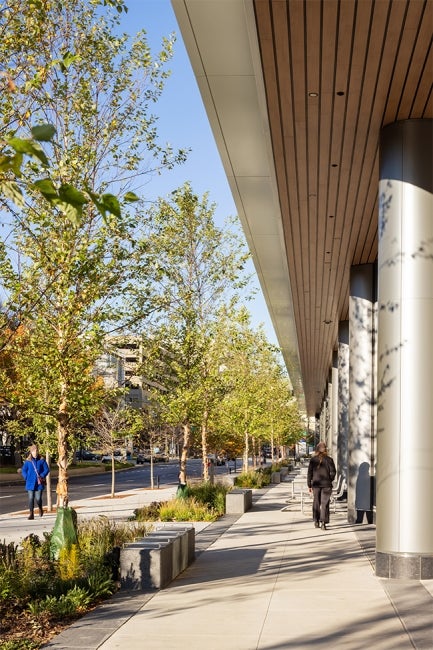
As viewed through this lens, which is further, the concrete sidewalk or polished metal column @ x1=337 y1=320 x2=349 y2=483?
polished metal column @ x1=337 y1=320 x2=349 y2=483

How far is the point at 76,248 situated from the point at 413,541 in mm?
6258

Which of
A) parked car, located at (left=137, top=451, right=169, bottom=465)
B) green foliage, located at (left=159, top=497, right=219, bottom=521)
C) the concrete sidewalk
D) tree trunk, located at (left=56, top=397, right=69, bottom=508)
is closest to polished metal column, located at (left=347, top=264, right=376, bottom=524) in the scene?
green foliage, located at (left=159, top=497, right=219, bottom=521)

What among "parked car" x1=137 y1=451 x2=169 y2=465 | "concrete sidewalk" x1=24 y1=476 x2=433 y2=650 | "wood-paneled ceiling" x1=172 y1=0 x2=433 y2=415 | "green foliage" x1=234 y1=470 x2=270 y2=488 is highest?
"wood-paneled ceiling" x1=172 y1=0 x2=433 y2=415

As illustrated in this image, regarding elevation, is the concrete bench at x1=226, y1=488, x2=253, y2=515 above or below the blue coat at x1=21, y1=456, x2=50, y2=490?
below

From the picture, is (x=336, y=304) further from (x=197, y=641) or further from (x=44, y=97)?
(x=197, y=641)

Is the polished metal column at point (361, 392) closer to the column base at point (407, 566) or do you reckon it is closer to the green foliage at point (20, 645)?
the column base at point (407, 566)

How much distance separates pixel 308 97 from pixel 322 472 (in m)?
9.76

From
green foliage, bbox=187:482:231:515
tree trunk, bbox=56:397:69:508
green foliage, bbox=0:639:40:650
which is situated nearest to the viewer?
green foliage, bbox=0:639:40:650

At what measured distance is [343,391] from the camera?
30.0 metres

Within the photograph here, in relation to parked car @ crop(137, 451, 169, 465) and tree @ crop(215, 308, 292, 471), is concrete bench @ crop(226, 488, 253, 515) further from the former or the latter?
parked car @ crop(137, 451, 169, 465)

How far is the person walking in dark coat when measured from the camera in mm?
18609

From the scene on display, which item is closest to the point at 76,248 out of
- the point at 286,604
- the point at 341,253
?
the point at 286,604

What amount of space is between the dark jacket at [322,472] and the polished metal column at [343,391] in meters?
10.7

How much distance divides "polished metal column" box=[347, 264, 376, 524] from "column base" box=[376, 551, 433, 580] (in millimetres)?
8866
